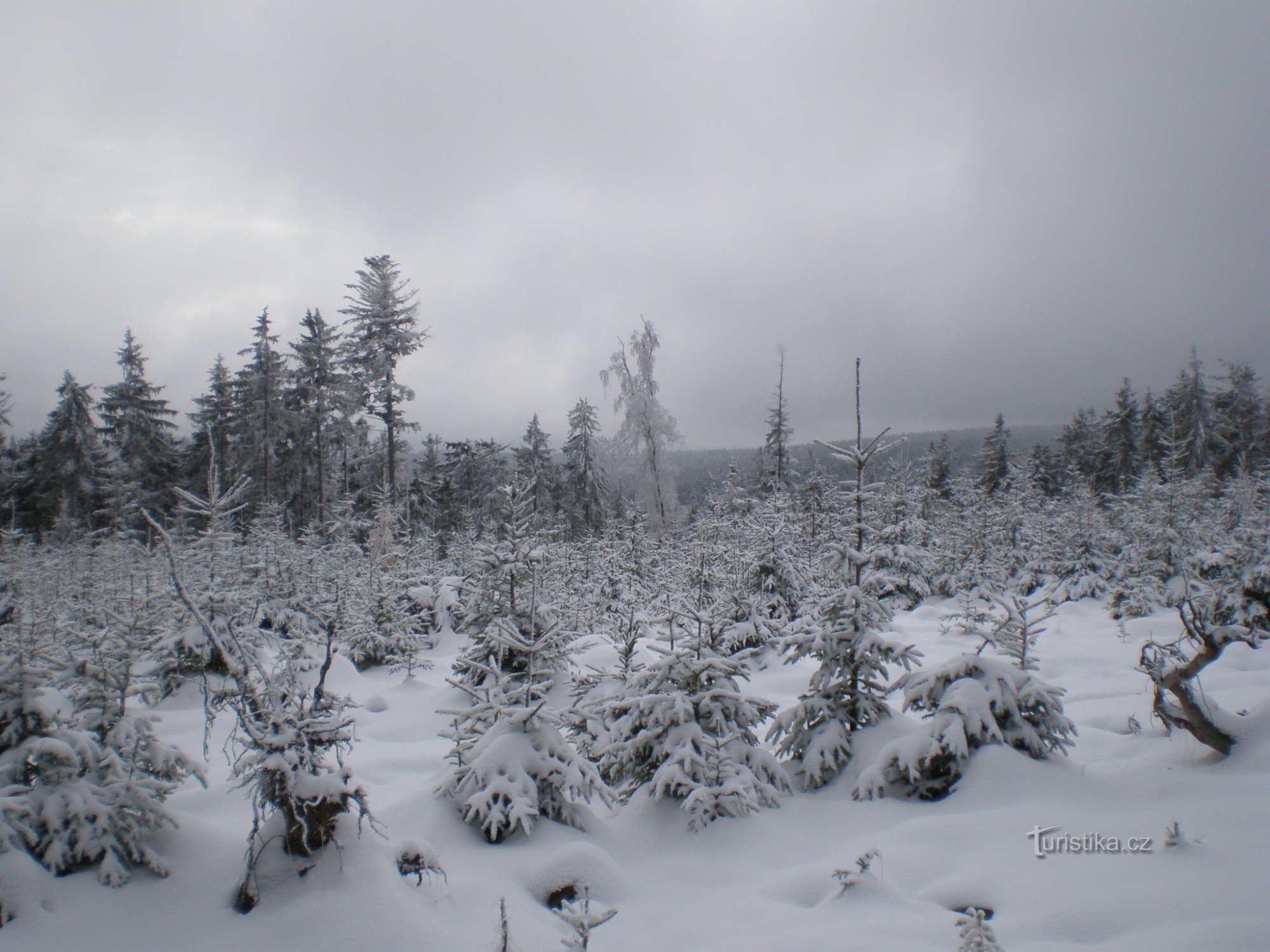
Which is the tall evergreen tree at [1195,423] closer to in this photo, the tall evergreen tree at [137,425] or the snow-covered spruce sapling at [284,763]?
the snow-covered spruce sapling at [284,763]

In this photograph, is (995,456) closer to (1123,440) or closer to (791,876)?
(1123,440)

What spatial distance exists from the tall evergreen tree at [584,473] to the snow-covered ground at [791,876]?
1339 inches

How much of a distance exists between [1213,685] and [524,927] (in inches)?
418

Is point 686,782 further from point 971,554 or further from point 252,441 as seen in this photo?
point 252,441

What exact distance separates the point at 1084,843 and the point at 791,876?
2.40m

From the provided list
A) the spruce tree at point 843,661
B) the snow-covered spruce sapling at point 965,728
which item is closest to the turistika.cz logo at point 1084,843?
the snow-covered spruce sapling at point 965,728

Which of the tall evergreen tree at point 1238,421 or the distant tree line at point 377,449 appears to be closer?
the distant tree line at point 377,449

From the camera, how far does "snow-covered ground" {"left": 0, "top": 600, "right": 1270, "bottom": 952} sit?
3.82 m

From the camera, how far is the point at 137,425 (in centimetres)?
3391

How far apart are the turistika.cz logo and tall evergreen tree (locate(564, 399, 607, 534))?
115 feet

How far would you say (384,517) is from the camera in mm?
21438

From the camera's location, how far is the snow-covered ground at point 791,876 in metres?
3.82

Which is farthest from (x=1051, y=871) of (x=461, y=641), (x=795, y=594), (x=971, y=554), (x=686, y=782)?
(x=971, y=554)

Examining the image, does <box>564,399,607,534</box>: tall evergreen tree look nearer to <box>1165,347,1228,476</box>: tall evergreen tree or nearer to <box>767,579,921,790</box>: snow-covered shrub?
<box>767,579,921,790</box>: snow-covered shrub
